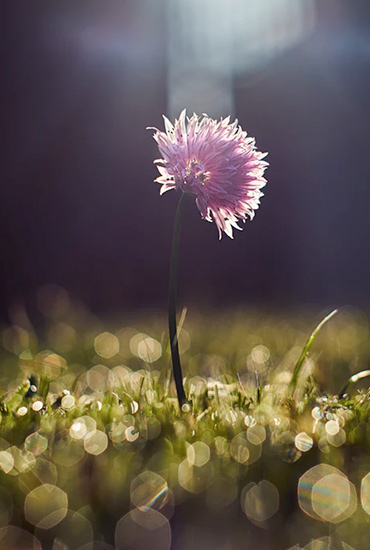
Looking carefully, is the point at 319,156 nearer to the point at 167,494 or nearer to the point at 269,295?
the point at 269,295

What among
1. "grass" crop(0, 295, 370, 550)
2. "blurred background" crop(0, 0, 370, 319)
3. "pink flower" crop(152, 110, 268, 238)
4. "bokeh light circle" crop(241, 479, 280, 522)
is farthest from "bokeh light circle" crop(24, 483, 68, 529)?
"blurred background" crop(0, 0, 370, 319)

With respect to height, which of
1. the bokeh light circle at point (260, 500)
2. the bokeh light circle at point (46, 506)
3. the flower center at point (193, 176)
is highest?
the flower center at point (193, 176)

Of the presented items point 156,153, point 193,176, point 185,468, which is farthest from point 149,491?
point 156,153

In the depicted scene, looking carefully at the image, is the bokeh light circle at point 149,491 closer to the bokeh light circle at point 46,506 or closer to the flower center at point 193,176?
the bokeh light circle at point 46,506

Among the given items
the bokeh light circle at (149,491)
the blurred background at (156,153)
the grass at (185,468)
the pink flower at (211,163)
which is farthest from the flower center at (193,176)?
the blurred background at (156,153)

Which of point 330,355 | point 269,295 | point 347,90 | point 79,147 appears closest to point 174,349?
point 330,355

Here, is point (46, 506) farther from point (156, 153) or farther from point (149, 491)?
point (156, 153)

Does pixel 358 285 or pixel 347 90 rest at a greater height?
pixel 347 90
